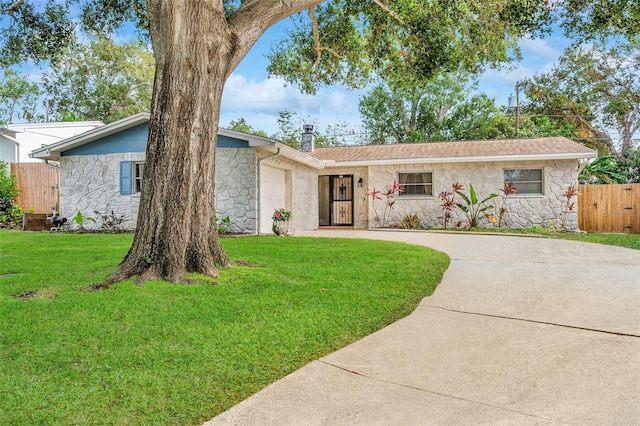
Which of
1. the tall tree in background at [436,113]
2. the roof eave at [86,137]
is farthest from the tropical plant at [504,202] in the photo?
the tall tree in background at [436,113]

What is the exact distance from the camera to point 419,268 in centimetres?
647

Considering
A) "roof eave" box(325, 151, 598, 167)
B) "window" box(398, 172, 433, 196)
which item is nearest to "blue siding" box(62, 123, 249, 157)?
"roof eave" box(325, 151, 598, 167)

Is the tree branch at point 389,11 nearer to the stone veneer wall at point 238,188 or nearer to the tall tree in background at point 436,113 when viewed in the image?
the stone veneer wall at point 238,188

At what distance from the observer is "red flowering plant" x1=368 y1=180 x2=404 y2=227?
53.8ft

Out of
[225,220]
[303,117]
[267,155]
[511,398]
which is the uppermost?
A: [303,117]

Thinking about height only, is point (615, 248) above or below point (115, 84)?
below

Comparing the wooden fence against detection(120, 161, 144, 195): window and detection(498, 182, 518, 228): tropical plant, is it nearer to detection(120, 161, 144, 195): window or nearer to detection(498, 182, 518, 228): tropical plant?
detection(120, 161, 144, 195): window

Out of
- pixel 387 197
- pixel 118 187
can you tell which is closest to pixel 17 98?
pixel 118 187

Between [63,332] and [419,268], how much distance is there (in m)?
4.54

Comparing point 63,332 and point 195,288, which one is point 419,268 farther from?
point 63,332

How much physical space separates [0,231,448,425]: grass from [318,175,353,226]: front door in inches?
440

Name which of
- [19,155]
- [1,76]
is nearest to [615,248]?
[19,155]

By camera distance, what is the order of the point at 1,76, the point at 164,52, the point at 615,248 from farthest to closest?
the point at 1,76, the point at 615,248, the point at 164,52

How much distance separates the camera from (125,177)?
13.5m
